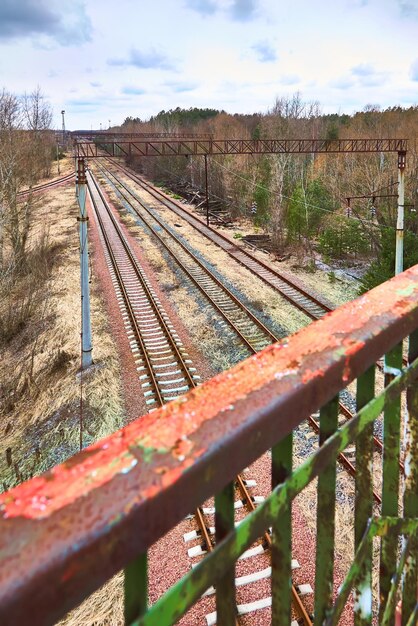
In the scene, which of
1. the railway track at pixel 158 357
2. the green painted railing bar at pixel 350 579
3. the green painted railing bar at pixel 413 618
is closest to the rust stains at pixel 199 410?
the green painted railing bar at pixel 350 579

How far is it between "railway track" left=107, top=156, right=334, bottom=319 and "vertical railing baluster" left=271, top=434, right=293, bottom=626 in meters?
14.2

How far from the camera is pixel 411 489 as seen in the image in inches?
65.5

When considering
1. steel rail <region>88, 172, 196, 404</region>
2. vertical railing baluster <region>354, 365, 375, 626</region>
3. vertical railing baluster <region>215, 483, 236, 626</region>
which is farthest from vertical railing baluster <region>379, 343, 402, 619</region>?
steel rail <region>88, 172, 196, 404</region>

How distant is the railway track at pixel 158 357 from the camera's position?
695 centimetres

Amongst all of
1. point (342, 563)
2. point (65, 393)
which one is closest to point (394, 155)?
point (65, 393)

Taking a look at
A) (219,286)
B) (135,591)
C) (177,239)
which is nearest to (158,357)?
(219,286)

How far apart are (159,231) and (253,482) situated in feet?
73.5

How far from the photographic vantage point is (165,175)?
58.0 m

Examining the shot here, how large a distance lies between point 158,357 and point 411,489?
11857mm

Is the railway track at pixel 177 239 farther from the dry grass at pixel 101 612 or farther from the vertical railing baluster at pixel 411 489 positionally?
the dry grass at pixel 101 612

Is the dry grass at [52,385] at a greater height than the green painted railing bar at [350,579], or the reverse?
the green painted railing bar at [350,579]

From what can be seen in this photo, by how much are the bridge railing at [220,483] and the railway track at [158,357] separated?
4778 millimetres

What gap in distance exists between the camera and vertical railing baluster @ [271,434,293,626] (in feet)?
3.40

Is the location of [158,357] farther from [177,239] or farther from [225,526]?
[177,239]
